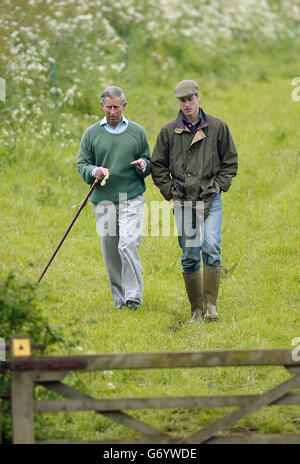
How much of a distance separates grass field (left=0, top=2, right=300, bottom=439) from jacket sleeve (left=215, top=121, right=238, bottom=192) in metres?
1.34

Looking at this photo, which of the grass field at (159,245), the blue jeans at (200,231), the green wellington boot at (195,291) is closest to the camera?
the grass field at (159,245)

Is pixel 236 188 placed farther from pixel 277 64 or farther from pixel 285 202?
pixel 277 64

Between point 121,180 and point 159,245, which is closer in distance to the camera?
point 121,180

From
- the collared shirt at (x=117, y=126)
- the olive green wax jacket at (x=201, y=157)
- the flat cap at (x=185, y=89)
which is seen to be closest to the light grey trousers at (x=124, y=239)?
the olive green wax jacket at (x=201, y=157)

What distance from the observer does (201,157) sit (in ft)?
26.0

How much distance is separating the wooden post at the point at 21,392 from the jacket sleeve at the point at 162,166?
3413 mm

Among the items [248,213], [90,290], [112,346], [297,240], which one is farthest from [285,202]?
[112,346]

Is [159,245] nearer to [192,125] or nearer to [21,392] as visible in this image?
[192,125]

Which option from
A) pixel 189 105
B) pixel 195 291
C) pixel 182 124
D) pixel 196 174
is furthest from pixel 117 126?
pixel 195 291

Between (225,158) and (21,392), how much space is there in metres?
3.74

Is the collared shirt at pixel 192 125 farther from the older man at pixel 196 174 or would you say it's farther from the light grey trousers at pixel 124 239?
the light grey trousers at pixel 124 239

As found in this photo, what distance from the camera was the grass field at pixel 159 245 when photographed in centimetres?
652

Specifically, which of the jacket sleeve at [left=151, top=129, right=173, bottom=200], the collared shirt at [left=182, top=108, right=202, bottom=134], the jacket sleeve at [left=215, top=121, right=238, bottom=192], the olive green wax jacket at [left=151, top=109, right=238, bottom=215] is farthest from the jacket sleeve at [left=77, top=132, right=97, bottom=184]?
the jacket sleeve at [left=215, top=121, right=238, bottom=192]

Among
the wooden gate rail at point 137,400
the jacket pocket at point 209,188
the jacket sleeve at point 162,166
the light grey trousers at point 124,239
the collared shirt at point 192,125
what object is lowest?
the wooden gate rail at point 137,400
